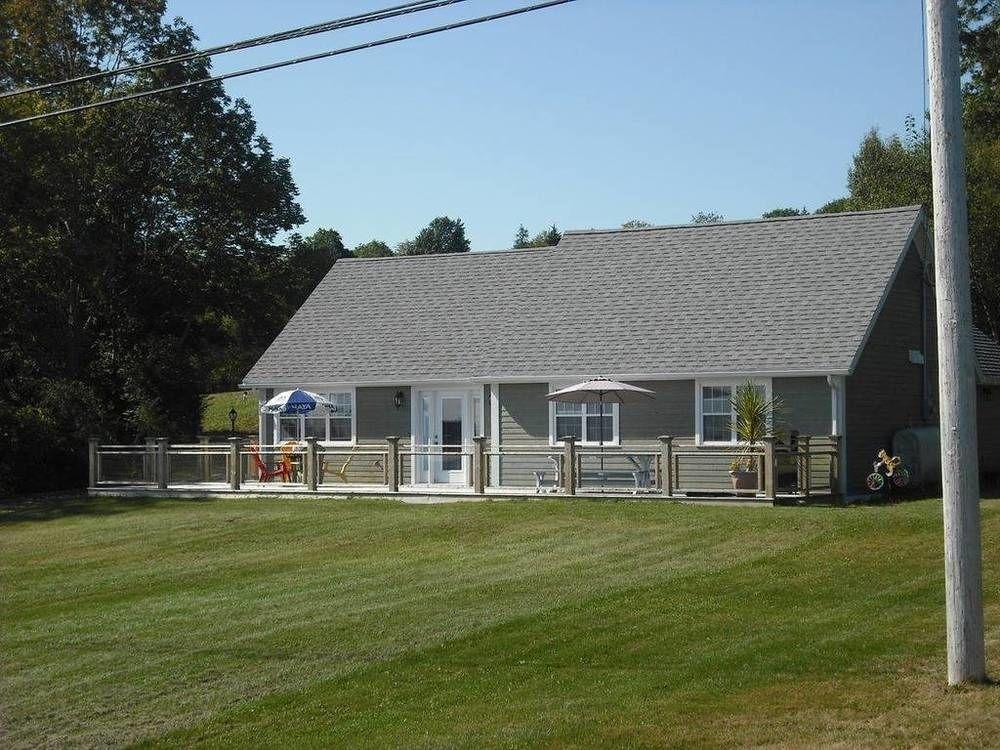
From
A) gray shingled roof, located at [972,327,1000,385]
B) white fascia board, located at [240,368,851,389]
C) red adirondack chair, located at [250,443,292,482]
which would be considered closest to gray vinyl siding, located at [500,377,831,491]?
white fascia board, located at [240,368,851,389]

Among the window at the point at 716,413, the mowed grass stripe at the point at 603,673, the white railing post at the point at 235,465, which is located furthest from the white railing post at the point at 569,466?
the mowed grass stripe at the point at 603,673

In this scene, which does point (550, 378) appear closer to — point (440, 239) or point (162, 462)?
point (162, 462)

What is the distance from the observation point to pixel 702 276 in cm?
3089

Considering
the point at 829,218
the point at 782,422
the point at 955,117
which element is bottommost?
the point at 782,422

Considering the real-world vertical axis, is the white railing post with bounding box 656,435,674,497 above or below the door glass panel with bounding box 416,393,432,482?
below

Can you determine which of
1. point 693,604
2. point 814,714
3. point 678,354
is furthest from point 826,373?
point 814,714

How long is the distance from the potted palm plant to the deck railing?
0.11 meters

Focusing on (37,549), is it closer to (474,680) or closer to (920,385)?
(474,680)

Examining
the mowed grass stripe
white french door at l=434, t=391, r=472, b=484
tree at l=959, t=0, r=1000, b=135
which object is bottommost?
the mowed grass stripe

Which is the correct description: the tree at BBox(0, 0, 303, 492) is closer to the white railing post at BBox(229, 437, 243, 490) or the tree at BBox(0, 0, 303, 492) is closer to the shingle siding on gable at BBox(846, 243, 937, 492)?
the white railing post at BBox(229, 437, 243, 490)

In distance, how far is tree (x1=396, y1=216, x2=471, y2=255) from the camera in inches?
4648

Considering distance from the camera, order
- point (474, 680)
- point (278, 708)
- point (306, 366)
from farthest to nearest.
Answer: point (306, 366), point (474, 680), point (278, 708)

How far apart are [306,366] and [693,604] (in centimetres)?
1955

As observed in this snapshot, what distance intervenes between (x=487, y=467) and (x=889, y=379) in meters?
8.75
